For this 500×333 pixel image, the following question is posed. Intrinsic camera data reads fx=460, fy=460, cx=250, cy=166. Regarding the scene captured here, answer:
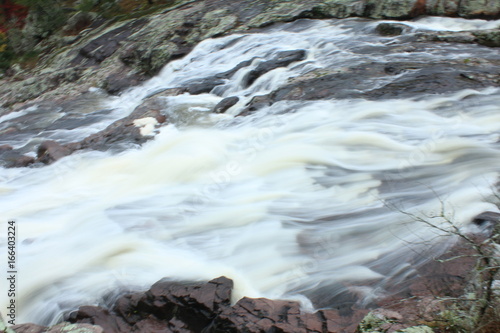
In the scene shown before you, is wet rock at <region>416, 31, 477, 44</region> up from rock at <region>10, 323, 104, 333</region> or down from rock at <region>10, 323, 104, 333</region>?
up

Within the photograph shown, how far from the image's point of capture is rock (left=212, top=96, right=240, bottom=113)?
8668 mm

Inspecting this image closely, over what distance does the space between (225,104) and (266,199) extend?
11.6 ft

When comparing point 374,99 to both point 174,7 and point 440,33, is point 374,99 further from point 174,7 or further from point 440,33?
point 174,7

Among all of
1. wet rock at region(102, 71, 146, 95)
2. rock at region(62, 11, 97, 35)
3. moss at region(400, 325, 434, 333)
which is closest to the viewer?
moss at region(400, 325, 434, 333)

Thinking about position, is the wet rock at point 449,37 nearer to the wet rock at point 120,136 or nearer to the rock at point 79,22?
the wet rock at point 120,136

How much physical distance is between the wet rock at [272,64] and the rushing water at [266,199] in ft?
2.39

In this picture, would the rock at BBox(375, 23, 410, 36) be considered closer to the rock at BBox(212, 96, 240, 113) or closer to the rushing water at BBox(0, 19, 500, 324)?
the rushing water at BBox(0, 19, 500, 324)

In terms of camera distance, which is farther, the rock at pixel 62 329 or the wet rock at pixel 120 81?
the wet rock at pixel 120 81

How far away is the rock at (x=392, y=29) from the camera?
393 inches

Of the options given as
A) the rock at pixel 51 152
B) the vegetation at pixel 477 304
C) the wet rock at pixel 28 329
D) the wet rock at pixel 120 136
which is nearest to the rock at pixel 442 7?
the wet rock at pixel 120 136

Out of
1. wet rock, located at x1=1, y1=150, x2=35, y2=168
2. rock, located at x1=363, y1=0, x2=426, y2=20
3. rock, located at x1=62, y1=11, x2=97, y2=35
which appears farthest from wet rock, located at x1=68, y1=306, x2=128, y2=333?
rock, located at x1=62, y1=11, x2=97, y2=35

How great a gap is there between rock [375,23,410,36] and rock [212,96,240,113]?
3.79 m

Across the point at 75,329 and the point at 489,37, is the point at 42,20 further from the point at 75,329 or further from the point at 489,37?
the point at 75,329

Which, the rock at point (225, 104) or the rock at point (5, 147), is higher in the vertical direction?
the rock at point (225, 104)
